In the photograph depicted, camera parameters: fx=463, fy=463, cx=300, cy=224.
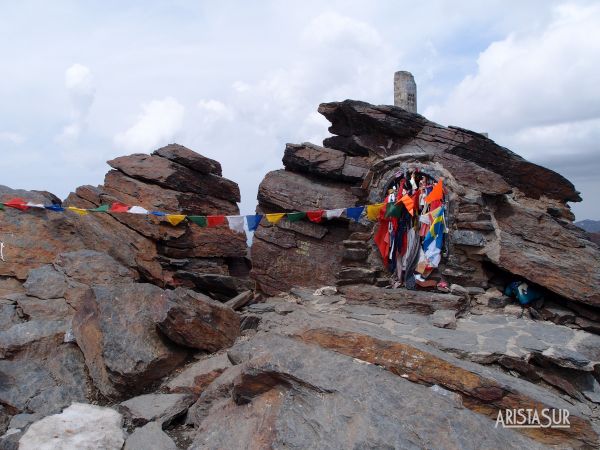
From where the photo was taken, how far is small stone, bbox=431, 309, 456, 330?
29.6ft

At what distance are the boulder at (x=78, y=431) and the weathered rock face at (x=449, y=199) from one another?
6.86 m

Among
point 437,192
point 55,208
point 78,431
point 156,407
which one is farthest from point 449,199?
point 55,208

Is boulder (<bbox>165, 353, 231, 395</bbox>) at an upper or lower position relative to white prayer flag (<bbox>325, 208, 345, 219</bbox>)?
lower

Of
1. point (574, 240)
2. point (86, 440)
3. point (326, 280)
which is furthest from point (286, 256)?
point (86, 440)

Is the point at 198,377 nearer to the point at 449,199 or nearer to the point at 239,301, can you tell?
the point at 239,301

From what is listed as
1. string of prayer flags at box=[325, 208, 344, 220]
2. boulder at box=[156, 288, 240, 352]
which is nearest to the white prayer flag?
string of prayer flags at box=[325, 208, 344, 220]

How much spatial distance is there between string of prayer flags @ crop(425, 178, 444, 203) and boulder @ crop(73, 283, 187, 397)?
21.7ft

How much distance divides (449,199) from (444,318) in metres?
3.31

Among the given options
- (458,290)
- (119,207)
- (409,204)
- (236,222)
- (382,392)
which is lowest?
(382,392)

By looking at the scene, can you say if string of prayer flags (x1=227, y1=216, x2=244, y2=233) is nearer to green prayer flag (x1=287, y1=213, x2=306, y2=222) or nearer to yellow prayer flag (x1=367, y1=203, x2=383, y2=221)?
green prayer flag (x1=287, y1=213, x2=306, y2=222)

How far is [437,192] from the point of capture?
1121cm

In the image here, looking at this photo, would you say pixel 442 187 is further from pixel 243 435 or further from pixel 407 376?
pixel 243 435

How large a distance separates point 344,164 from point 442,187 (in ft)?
12.1

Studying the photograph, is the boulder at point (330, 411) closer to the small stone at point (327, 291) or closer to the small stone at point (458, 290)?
the small stone at point (458, 290)
